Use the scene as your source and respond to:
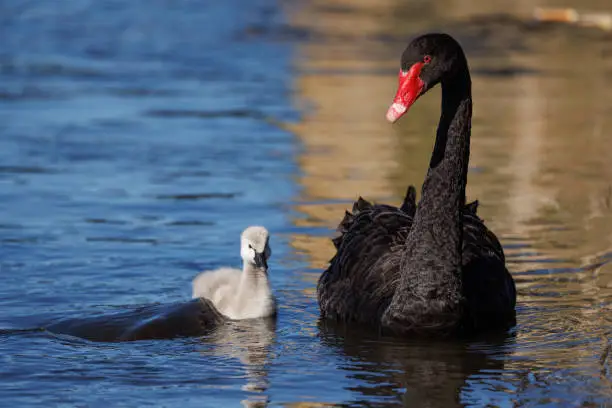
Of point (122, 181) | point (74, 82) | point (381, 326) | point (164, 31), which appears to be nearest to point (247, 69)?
point (74, 82)

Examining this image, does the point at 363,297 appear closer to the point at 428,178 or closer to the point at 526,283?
the point at 428,178

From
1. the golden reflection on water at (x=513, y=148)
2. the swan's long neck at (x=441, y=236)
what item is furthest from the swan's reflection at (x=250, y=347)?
the golden reflection on water at (x=513, y=148)

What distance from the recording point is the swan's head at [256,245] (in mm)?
7246

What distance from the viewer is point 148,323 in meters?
7.07

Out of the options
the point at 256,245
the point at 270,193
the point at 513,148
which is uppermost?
the point at 513,148

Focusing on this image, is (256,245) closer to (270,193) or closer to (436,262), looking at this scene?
(436,262)

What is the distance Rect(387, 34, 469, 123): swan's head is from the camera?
6.58m

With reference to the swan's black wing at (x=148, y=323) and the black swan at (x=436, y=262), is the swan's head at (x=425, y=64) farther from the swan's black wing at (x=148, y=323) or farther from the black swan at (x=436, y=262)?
the swan's black wing at (x=148, y=323)

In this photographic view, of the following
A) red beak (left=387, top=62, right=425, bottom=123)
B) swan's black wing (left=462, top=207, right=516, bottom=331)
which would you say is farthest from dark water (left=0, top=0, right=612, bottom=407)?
red beak (left=387, top=62, right=425, bottom=123)

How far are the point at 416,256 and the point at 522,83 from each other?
10.2 m

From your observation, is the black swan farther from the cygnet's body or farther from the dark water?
the cygnet's body

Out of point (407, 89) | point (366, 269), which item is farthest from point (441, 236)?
point (407, 89)

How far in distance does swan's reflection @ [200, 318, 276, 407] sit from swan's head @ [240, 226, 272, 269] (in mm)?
332

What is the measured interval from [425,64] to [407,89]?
7.9 inches
